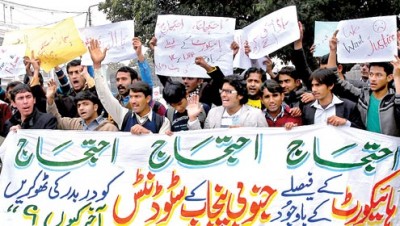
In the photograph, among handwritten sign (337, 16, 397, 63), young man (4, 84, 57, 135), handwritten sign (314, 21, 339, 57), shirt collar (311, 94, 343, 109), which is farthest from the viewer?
handwritten sign (314, 21, 339, 57)

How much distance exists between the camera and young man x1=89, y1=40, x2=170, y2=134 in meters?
5.20

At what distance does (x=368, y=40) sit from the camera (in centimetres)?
548

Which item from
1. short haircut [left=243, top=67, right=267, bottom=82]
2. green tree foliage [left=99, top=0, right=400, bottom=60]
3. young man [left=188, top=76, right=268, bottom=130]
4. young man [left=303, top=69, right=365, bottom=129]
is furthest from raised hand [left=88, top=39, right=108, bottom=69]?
green tree foliage [left=99, top=0, right=400, bottom=60]

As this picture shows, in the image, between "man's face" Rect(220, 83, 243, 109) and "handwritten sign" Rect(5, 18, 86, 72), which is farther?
Result: "handwritten sign" Rect(5, 18, 86, 72)

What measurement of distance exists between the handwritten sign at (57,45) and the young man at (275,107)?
205cm

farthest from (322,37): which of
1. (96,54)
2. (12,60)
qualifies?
(12,60)

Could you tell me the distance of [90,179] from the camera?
5.11m

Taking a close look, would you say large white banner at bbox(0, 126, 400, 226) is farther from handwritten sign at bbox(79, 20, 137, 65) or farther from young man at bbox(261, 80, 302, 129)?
handwritten sign at bbox(79, 20, 137, 65)

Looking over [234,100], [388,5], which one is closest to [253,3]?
[388,5]

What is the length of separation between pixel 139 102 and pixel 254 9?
8.19 m

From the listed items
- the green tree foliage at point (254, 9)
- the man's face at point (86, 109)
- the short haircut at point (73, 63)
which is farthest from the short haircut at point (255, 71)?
the green tree foliage at point (254, 9)

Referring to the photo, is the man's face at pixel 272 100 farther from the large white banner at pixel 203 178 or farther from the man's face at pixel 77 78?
the man's face at pixel 77 78

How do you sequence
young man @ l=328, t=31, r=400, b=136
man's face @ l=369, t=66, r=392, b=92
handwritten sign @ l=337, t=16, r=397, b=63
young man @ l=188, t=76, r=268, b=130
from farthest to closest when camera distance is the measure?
handwritten sign @ l=337, t=16, r=397, b=63
young man @ l=188, t=76, r=268, b=130
man's face @ l=369, t=66, r=392, b=92
young man @ l=328, t=31, r=400, b=136

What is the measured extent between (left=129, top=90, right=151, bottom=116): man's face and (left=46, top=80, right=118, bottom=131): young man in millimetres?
337
